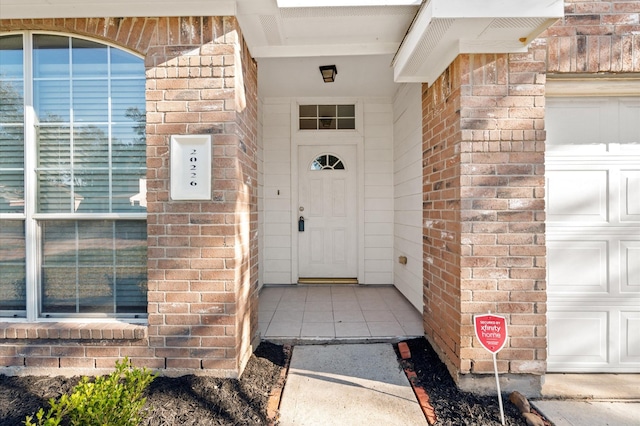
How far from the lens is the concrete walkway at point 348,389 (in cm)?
184

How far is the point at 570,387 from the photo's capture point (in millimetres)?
2096

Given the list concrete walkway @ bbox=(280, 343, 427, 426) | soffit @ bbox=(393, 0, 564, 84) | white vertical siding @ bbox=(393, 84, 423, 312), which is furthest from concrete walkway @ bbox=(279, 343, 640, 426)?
soffit @ bbox=(393, 0, 564, 84)

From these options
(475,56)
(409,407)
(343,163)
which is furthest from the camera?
(343,163)

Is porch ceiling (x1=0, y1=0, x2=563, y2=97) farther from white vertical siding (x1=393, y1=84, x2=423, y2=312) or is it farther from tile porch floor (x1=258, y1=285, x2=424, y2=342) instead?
tile porch floor (x1=258, y1=285, x2=424, y2=342)

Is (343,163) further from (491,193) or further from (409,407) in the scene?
(409,407)

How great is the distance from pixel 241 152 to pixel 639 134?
2789mm

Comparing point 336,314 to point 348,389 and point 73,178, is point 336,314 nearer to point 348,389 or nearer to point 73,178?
point 348,389

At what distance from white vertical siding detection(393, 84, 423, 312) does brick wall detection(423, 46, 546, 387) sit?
115 cm

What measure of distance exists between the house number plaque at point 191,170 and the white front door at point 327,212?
2485 millimetres

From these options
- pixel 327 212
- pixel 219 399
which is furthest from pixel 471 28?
pixel 327 212

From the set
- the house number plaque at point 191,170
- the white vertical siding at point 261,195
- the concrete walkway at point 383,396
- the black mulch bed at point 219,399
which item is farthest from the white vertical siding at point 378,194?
the house number plaque at point 191,170

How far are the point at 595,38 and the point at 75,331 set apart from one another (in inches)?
155

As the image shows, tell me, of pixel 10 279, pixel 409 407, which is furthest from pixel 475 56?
pixel 10 279

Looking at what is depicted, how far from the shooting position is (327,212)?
176 inches
